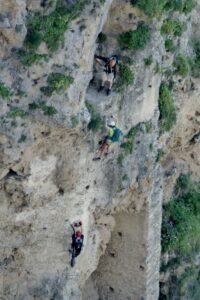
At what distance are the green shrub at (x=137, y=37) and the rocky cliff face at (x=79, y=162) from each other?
16cm

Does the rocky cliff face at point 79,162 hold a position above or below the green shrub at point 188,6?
below

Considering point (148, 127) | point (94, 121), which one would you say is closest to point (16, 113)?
point (94, 121)

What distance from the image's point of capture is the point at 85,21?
1709 centimetres

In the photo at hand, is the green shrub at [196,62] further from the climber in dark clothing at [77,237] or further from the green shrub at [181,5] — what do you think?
the climber in dark clothing at [77,237]

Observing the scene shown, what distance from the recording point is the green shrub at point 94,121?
59.4 feet

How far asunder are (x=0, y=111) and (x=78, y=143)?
2.37m

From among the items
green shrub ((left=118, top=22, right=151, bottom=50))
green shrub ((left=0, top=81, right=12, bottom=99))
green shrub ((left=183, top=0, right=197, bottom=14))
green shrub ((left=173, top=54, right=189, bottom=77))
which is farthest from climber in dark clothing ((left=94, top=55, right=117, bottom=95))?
green shrub ((left=183, top=0, right=197, bottom=14))

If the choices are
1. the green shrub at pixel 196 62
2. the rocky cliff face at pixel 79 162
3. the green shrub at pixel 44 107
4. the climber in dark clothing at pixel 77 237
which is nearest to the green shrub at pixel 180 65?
the rocky cliff face at pixel 79 162

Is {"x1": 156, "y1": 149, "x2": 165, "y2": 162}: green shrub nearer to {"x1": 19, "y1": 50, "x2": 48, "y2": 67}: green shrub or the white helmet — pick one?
the white helmet

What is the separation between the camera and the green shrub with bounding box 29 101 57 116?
16.8 meters

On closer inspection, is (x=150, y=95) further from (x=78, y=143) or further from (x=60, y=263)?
(x=60, y=263)

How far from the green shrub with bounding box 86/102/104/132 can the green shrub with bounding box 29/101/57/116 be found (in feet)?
4.70

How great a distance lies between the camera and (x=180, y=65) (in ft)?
72.9

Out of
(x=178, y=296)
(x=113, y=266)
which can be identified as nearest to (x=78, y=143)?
(x=113, y=266)
